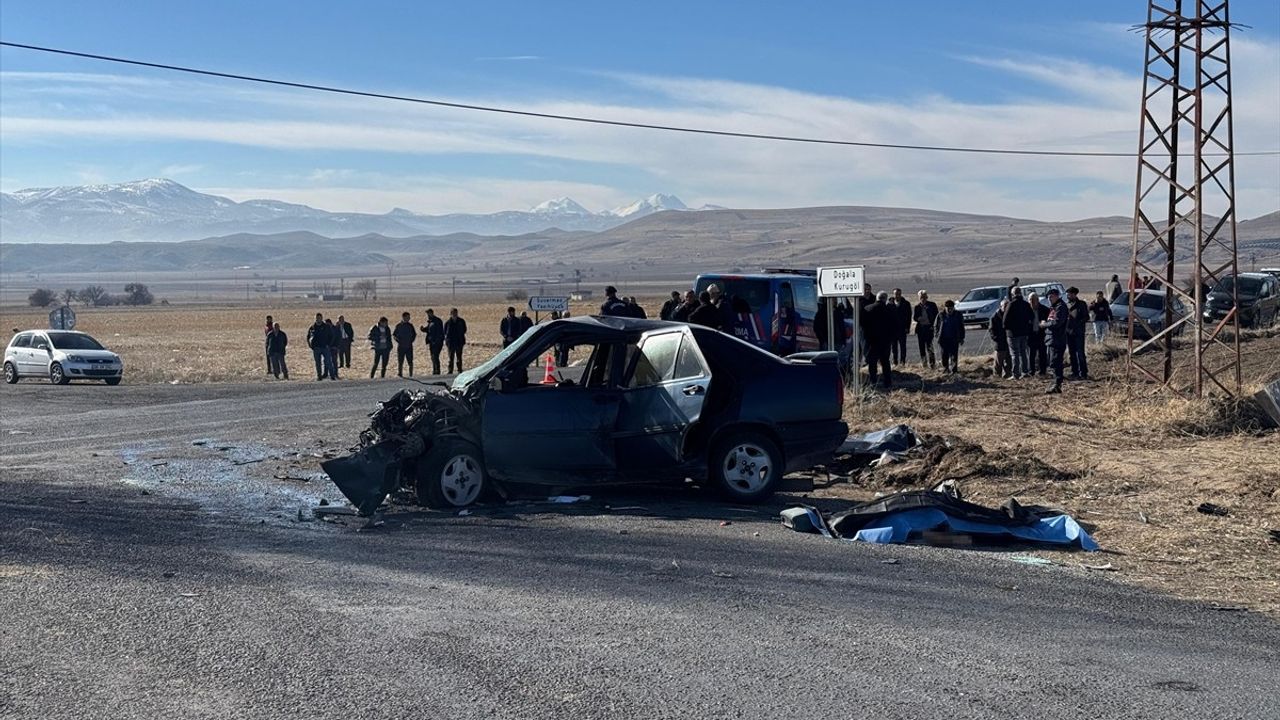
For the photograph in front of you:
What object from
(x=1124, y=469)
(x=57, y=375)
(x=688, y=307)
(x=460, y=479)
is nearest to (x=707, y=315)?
(x=688, y=307)

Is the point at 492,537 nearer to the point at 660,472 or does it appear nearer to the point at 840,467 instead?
the point at 660,472

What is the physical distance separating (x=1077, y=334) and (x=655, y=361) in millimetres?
13113

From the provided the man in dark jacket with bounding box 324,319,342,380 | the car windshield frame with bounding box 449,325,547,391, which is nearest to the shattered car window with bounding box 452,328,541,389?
the car windshield frame with bounding box 449,325,547,391

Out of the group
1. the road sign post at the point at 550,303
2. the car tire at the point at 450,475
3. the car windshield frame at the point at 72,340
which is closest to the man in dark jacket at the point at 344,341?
the car windshield frame at the point at 72,340

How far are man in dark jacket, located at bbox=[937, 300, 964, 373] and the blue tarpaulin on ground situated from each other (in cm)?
1498

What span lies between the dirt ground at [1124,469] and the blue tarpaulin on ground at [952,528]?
29cm

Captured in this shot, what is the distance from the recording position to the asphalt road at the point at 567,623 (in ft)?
19.3

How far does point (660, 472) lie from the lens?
11.7 meters

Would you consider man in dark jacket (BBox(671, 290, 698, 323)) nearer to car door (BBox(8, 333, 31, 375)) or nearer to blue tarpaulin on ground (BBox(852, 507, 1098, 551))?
blue tarpaulin on ground (BBox(852, 507, 1098, 551))

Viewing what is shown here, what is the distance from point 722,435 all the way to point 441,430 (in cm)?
248

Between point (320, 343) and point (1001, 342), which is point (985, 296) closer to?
point (1001, 342)

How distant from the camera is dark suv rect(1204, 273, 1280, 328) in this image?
35.2m

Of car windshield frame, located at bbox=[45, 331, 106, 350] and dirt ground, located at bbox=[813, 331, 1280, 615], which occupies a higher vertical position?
car windshield frame, located at bbox=[45, 331, 106, 350]

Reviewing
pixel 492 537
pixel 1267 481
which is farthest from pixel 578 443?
pixel 1267 481
